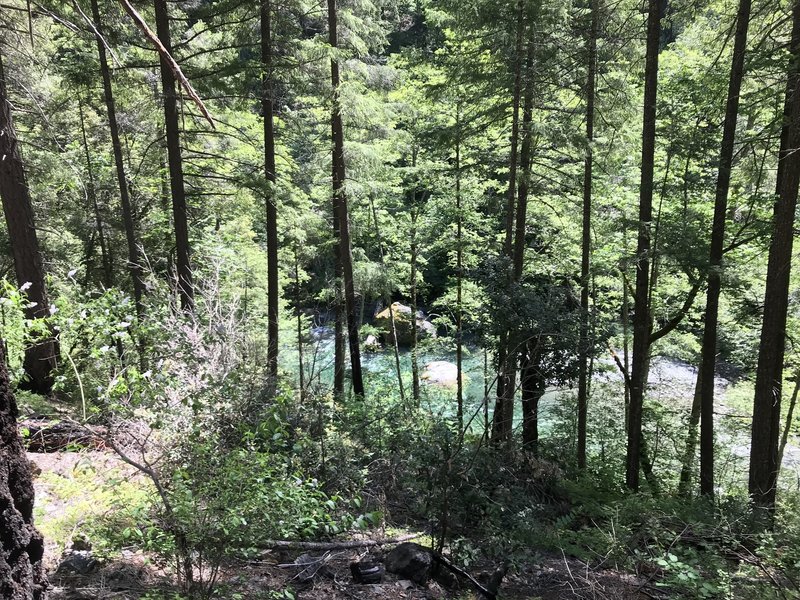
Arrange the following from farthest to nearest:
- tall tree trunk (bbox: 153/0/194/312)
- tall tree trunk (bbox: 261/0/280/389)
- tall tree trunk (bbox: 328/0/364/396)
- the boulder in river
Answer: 1. the boulder in river
2. tall tree trunk (bbox: 328/0/364/396)
3. tall tree trunk (bbox: 261/0/280/389)
4. tall tree trunk (bbox: 153/0/194/312)

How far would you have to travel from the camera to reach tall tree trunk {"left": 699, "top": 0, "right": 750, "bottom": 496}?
7281 mm

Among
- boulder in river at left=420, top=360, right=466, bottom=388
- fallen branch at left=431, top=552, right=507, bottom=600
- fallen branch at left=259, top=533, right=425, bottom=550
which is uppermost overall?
fallen branch at left=259, top=533, right=425, bottom=550

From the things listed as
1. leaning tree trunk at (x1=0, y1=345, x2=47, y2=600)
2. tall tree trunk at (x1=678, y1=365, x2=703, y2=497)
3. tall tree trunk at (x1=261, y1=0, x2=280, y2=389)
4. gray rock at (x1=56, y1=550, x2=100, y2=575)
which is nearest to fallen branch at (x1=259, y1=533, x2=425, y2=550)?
gray rock at (x1=56, y1=550, x2=100, y2=575)

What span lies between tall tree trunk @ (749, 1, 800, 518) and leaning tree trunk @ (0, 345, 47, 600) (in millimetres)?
7826

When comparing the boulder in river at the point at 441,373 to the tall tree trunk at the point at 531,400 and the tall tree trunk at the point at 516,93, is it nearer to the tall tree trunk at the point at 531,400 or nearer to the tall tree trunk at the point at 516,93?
the tall tree trunk at the point at 531,400

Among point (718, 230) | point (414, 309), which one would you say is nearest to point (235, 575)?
point (718, 230)

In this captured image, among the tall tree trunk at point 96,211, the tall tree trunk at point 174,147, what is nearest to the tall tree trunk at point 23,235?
the tall tree trunk at point 174,147

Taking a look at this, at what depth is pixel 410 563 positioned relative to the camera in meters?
4.39

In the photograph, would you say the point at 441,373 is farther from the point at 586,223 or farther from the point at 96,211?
the point at 96,211

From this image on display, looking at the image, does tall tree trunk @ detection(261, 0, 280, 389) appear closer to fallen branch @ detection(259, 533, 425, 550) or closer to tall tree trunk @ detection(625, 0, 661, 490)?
fallen branch @ detection(259, 533, 425, 550)

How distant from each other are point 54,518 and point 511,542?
4.40m

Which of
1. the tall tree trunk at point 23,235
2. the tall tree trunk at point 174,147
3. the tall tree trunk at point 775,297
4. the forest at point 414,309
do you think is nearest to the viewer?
the forest at point 414,309

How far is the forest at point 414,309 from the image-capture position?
4.13 metres

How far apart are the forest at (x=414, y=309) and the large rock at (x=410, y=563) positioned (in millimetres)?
27
